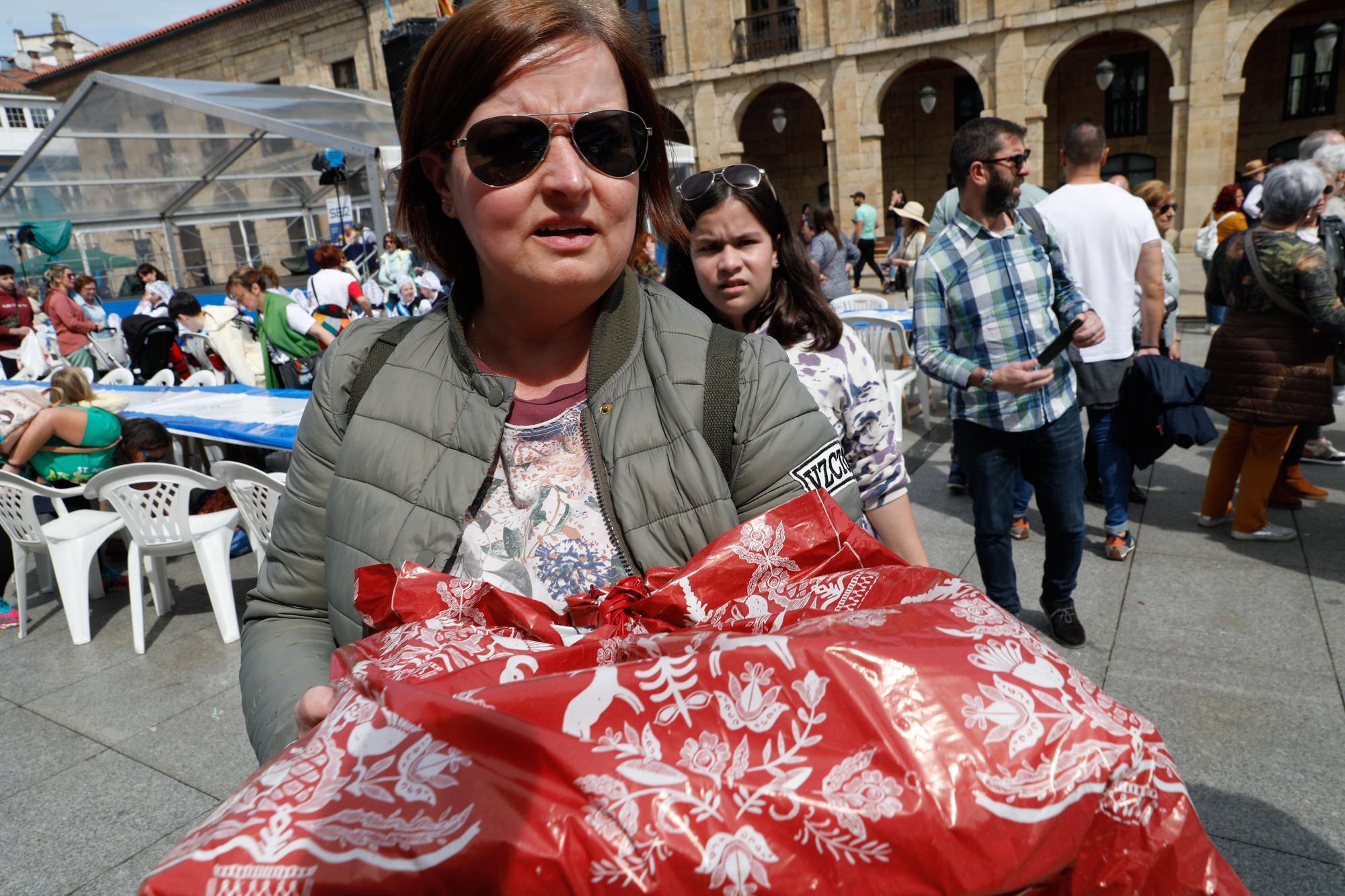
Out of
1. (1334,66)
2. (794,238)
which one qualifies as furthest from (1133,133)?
(794,238)

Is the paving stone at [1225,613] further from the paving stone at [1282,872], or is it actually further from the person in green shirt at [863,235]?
the person in green shirt at [863,235]

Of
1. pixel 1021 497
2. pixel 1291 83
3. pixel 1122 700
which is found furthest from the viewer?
pixel 1291 83

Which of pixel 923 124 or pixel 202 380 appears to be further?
pixel 923 124

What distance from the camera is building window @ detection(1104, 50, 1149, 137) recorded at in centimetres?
2283

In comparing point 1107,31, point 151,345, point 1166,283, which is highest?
point 1107,31

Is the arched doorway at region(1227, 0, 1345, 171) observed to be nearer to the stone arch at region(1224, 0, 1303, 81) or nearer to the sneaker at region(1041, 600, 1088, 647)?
the stone arch at region(1224, 0, 1303, 81)

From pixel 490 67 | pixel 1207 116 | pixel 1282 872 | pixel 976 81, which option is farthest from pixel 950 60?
pixel 490 67

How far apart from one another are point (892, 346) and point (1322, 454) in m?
3.33

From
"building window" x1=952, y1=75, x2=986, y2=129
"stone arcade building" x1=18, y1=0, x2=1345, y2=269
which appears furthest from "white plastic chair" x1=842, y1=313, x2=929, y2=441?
"building window" x1=952, y1=75, x2=986, y2=129

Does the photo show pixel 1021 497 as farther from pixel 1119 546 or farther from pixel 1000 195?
pixel 1000 195

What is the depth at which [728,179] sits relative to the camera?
255cm

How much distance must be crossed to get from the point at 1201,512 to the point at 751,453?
4989mm

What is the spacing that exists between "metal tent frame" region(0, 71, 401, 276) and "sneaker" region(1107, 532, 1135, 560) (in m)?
9.87

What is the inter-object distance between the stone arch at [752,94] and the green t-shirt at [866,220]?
5662mm
